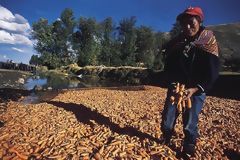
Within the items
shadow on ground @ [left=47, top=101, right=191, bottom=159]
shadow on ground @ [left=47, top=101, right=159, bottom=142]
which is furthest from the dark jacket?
shadow on ground @ [left=47, top=101, right=159, bottom=142]

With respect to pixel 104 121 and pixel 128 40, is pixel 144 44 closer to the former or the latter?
pixel 128 40

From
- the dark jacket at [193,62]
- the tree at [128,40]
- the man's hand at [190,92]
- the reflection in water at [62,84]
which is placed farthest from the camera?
the tree at [128,40]

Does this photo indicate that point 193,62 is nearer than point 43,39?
Yes

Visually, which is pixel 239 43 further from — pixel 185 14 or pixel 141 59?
pixel 141 59

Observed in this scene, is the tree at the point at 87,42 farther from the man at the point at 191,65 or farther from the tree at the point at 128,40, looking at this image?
the man at the point at 191,65

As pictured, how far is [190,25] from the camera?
4.49m

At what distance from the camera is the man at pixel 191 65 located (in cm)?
437

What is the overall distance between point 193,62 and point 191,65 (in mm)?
65

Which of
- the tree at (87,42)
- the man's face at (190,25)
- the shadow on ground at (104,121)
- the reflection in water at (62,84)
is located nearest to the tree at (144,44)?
the tree at (87,42)

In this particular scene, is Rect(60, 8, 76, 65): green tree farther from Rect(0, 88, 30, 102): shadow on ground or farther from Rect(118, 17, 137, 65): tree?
Rect(0, 88, 30, 102): shadow on ground

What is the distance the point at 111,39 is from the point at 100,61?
21.5 feet

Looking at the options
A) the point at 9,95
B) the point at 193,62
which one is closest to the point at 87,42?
the point at 9,95

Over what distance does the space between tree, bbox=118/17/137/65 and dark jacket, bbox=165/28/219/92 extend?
57.6 m

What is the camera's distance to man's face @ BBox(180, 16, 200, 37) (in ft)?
14.5
